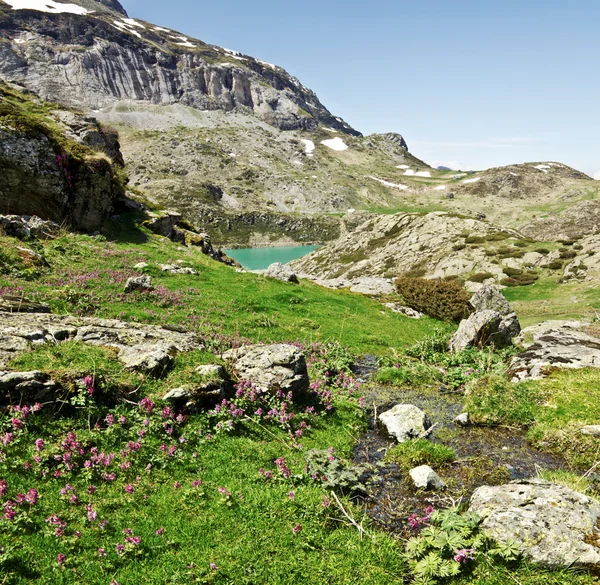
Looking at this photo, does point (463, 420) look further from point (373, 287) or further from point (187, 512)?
point (373, 287)

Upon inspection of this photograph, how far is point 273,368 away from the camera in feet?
43.3

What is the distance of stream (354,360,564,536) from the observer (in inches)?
362

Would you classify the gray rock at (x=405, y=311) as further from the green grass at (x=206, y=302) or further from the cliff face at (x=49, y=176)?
the cliff face at (x=49, y=176)

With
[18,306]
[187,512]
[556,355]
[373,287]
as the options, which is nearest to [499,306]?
[556,355]

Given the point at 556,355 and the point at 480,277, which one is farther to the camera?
the point at 480,277

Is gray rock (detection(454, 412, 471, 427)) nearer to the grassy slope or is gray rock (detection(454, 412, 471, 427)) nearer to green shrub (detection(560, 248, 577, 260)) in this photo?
the grassy slope

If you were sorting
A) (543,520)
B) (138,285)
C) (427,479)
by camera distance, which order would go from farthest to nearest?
(138,285) < (427,479) < (543,520)

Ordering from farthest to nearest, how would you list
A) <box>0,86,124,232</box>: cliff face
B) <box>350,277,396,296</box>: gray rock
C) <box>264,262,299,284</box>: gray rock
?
1. <box>350,277,396,296</box>: gray rock
2. <box>264,262,299,284</box>: gray rock
3. <box>0,86,124,232</box>: cliff face

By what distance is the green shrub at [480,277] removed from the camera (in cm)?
5536

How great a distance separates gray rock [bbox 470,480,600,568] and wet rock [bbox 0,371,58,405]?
10.2 metres

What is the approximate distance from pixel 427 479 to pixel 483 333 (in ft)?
49.3

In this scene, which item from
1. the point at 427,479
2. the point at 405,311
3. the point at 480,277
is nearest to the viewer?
the point at 427,479

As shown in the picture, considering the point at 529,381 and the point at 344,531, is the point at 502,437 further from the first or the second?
the point at 344,531

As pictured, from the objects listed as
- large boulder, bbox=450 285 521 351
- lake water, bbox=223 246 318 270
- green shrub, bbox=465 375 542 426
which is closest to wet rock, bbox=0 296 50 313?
green shrub, bbox=465 375 542 426
